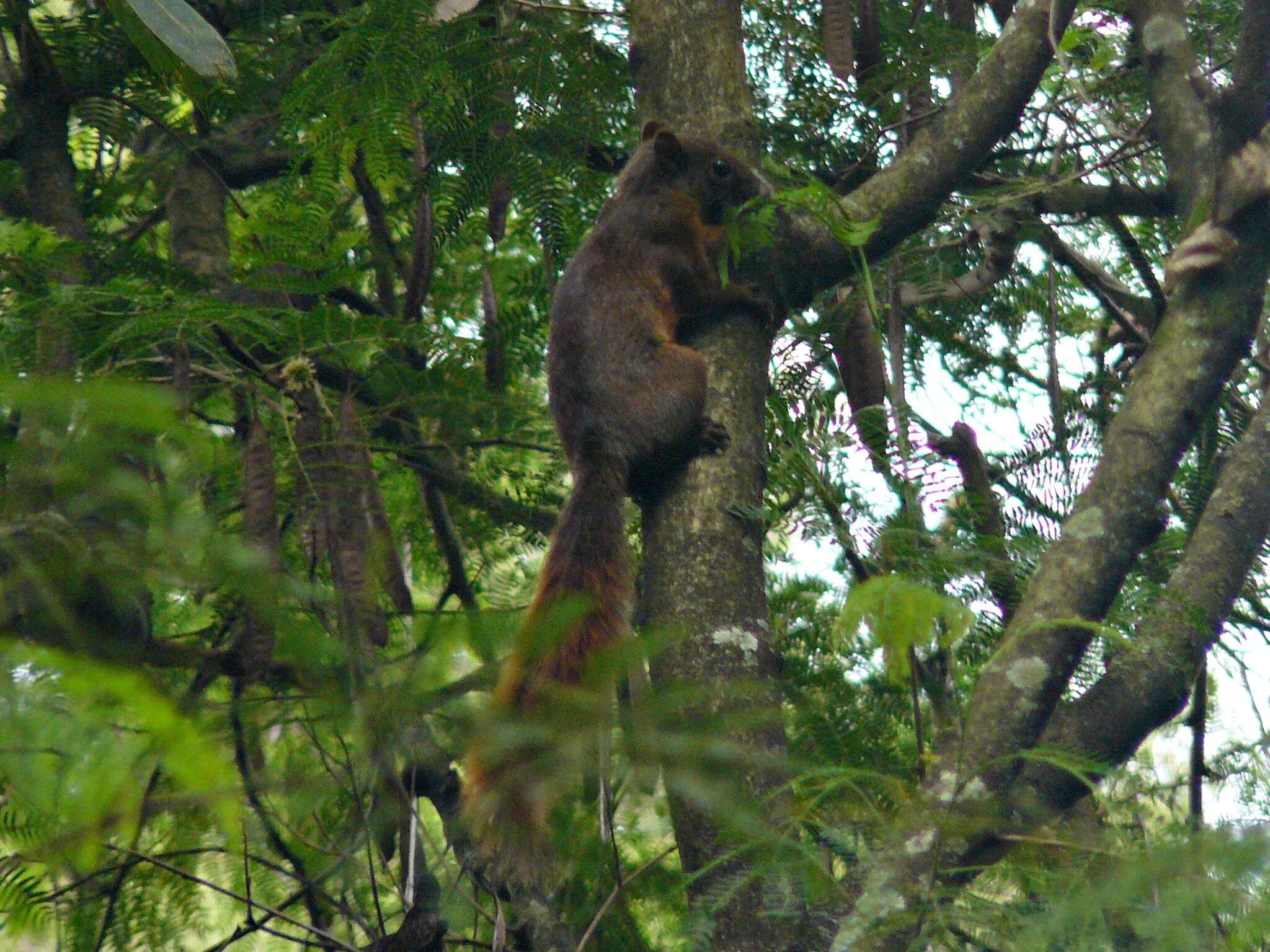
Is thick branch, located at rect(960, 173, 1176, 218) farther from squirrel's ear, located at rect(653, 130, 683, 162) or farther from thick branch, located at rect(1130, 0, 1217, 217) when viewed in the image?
thick branch, located at rect(1130, 0, 1217, 217)

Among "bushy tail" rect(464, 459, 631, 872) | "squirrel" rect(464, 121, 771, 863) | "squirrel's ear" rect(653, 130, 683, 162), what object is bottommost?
"bushy tail" rect(464, 459, 631, 872)

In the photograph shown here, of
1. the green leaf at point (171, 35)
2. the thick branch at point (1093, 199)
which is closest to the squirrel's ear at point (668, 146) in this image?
the thick branch at point (1093, 199)

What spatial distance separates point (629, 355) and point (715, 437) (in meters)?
1.00

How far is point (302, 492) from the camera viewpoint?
8.41 ft

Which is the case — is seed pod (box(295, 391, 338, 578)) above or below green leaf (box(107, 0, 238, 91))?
below

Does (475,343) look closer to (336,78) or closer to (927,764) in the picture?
(336,78)

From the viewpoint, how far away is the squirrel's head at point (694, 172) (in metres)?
4.22

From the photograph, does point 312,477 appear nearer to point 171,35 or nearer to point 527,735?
point 171,35

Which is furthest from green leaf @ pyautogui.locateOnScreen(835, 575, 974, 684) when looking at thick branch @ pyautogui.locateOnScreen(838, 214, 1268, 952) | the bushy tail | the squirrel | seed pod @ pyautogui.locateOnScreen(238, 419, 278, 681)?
seed pod @ pyautogui.locateOnScreen(238, 419, 278, 681)

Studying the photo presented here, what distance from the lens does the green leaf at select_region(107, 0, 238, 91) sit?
1.62m

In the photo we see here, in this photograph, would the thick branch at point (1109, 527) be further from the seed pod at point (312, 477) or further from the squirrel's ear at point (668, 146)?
the squirrel's ear at point (668, 146)

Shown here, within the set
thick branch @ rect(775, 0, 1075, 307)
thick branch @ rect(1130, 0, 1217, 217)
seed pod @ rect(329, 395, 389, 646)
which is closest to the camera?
seed pod @ rect(329, 395, 389, 646)

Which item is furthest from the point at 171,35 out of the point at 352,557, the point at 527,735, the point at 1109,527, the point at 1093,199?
the point at 1093,199

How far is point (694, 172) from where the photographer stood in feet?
15.5
